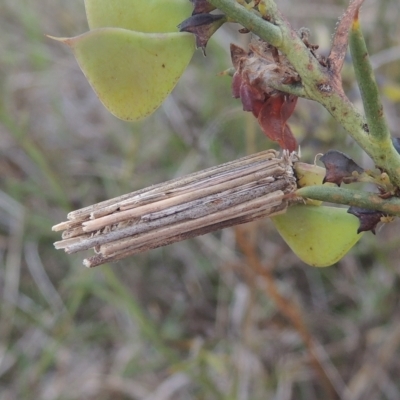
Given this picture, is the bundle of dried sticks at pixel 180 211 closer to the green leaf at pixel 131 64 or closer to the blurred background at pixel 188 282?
the green leaf at pixel 131 64

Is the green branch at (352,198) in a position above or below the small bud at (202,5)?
below

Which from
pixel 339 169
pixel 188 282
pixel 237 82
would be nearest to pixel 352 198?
pixel 339 169

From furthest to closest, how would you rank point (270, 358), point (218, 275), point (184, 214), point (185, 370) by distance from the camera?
1. point (218, 275)
2. point (270, 358)
3. point (185, 370)
4. point (184, 214)

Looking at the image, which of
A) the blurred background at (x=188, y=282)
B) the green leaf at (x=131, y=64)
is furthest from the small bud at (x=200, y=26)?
the blurred background at (x=188, y=282)

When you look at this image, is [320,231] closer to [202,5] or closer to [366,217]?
[366,217]

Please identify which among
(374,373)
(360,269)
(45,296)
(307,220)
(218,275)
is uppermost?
(307,220)

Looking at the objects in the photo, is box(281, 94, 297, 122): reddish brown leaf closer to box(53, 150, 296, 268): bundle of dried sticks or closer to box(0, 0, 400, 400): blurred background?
box(53, 150, 296, 268): bundle of dried sticks

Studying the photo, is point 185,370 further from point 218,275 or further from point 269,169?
point 269,169

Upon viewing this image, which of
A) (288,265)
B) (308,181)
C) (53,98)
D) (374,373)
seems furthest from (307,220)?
(53,98)
